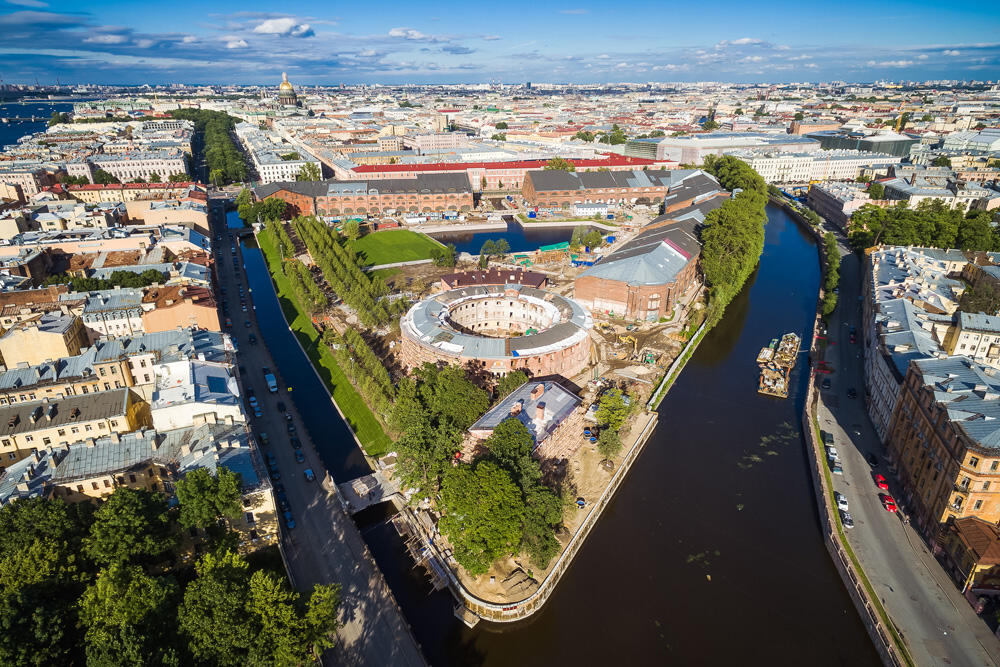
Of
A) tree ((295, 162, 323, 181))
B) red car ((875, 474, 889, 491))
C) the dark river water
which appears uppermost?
tree ((295, 162, 323, 181))

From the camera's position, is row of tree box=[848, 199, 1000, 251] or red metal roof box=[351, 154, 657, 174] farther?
red metal roof box=[351, 154, 657, 174]

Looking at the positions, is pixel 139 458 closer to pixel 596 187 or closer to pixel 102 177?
pixel 596 187

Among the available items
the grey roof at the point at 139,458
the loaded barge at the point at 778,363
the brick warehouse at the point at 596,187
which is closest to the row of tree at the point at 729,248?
the loaded barge at the point at 778,363

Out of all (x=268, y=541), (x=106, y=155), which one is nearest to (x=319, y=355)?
(x=268, y=541)

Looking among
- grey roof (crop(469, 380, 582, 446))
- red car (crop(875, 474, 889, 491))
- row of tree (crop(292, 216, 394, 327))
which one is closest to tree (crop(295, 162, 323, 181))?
row of tree (crop(292, 216, 394, 327))

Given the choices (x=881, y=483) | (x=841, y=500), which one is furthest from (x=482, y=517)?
(x=881, y=483)

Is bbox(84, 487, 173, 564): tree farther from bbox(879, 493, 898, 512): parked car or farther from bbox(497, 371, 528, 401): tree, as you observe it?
bbox(879, 493, 898, 512): parked car
